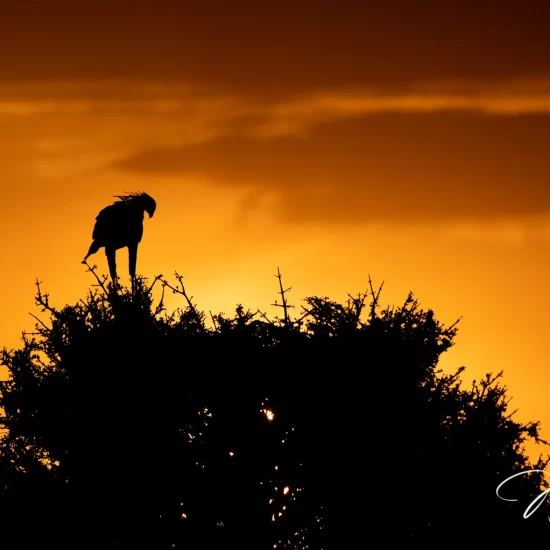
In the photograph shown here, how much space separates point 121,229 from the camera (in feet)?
73.3

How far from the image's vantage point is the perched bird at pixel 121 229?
22.3 m

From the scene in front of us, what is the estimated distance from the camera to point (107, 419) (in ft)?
Answer: 67.8

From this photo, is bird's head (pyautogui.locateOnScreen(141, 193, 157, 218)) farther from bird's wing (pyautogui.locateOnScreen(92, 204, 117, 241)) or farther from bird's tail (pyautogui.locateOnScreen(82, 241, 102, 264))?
bird's tail (pyautogui.locateOnScreen(82, 241, 102, 264))

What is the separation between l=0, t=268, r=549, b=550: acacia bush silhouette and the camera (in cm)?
2005

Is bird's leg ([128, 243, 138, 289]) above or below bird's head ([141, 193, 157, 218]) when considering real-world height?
below

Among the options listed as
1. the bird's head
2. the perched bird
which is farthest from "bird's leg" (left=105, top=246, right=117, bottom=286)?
the bird's head

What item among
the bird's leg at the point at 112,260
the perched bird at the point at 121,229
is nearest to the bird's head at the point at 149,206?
the perched bird at the point at 121,229

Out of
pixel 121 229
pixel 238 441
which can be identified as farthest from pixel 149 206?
pixel 238 441

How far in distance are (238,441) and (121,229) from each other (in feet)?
18.3

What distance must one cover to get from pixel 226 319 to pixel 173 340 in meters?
1.36

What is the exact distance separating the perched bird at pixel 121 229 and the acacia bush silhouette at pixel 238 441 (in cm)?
76

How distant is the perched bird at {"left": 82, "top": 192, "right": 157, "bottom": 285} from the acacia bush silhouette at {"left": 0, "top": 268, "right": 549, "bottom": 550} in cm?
76

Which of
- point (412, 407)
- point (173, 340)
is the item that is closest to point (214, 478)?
point (173, 340)

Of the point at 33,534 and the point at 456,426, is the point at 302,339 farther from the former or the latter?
the point at 33,534
